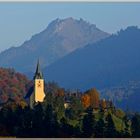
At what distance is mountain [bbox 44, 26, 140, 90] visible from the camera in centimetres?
15638

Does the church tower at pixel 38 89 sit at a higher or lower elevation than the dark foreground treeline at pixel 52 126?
higher

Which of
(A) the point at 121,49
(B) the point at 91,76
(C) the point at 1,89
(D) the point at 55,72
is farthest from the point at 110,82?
(C) the point at 1,89

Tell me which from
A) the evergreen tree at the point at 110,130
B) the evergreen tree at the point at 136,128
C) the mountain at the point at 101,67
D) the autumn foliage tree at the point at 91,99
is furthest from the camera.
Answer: the mountain at the point at 101,67

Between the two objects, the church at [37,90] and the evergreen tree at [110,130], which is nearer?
the evergreen tree at [110,130]

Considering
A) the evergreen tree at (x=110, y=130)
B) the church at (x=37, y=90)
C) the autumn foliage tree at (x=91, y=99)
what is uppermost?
the church at (x=37, y=90)

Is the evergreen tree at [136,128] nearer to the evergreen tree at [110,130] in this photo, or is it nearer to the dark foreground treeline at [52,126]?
the dark foreground treeline at [52,126]

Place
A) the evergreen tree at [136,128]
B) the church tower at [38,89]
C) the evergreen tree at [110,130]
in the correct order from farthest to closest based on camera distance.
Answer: the church tower at [38,89] < the evergreen tree at [136,128] < the evergreen tree at [110,130]

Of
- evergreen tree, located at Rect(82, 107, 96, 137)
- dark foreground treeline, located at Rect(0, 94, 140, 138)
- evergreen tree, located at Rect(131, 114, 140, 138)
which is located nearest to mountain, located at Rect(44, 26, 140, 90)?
dark foreground treeline, located at Rect(0, 94, 140, 138)

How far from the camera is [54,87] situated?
6056cm

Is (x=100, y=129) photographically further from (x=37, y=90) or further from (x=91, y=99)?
(x=37, y=90)

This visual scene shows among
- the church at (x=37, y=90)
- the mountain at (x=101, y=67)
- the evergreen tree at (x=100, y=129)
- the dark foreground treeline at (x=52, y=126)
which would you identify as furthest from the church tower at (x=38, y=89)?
the mountain at (x=101, y=67)

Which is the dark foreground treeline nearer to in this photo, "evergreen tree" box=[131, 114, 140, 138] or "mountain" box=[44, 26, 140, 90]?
"evergreen tree" box=[131, 114, 140, 138]

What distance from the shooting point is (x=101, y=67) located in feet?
587

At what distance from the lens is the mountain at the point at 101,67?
15638cm
